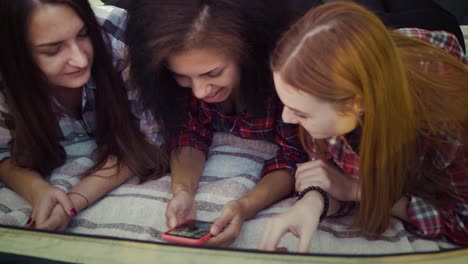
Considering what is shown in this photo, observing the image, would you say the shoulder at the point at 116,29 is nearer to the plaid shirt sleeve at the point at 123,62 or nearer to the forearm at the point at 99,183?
the plaid shirt sleeve at the point at 123,62

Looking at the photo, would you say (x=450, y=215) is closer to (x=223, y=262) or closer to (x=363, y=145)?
(x=363, y=145)

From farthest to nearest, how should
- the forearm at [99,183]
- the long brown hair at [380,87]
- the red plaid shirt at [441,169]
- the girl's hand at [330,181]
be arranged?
the forearm at [99,183]
the girl's hand at [330,181]
the red plaid shirt at [441,169]
the long brown hair at [380,87]

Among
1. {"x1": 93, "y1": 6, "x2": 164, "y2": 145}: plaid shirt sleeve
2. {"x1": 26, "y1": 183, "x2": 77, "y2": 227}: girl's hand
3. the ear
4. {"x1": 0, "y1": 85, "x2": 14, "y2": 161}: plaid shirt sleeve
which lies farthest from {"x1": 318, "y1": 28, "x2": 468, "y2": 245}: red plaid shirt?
{"x1": 0, "y1": 85, "x2": 14, "y2": 161}: plaid shirt sleeve

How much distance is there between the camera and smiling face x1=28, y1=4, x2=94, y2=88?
81 cm

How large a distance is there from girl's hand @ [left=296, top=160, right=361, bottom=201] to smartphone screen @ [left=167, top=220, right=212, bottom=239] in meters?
0.18

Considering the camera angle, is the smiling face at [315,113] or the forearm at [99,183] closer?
the smiling face at [315,113]

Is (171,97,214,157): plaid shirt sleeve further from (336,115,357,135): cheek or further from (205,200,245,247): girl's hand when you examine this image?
(336,115,357,135): cheek

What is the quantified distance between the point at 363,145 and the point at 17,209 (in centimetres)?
66

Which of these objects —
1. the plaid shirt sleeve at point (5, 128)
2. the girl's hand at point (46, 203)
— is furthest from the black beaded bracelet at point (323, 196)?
the plaid shirt sleeve at point (5, 128)

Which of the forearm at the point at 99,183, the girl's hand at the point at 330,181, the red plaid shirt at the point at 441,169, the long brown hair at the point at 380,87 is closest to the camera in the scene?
the long brown hair at the point at 380,87

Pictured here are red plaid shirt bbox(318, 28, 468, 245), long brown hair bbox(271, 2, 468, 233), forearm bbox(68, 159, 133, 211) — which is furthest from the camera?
forearm bbox(68, 159, 133, 211)

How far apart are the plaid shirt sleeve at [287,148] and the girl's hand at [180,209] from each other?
0.17 m

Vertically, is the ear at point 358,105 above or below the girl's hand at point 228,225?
above

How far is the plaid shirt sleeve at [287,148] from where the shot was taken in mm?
936
